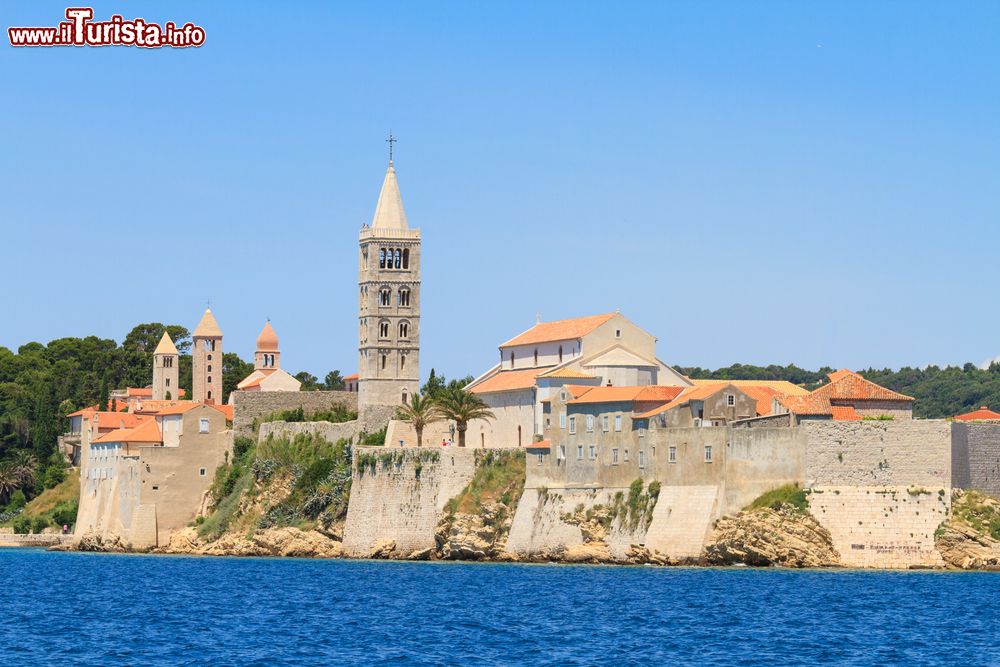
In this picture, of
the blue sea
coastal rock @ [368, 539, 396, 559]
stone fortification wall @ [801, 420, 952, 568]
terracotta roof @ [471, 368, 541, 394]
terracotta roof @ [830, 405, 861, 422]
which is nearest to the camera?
the blue sea

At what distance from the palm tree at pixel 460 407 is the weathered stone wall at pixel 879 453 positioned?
1992cm

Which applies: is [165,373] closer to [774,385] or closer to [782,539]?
[774,385]

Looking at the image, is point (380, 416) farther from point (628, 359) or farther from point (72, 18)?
point (72, 18)

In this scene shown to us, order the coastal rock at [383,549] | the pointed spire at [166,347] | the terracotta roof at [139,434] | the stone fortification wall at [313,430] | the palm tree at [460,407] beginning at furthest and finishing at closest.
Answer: the pointed spire at [166,347]
the terracotta roof at [139,434]
the stone fortification wall at [313,430]
the palm tree at [460,407]
the coastal rock at [383,549]

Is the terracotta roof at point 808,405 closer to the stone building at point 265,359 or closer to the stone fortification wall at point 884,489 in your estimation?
the stone fortification wall at point 884,489

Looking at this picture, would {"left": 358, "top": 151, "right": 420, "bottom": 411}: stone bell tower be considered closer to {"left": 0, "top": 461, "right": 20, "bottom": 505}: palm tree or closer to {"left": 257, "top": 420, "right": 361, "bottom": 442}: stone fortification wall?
{"left": 257, "top": 420, "right": 361, "bottom": 442}: stone fortification wall

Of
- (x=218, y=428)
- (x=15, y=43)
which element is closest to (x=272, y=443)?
(x=218, y=428)

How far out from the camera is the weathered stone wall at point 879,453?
6569 centimetres

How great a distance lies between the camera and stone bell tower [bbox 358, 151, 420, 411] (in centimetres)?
9038

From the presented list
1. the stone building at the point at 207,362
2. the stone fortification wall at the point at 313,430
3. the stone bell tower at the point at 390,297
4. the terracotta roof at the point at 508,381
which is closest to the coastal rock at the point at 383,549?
the stone fortification wall at the point at 313,430

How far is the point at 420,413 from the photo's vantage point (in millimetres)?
83375

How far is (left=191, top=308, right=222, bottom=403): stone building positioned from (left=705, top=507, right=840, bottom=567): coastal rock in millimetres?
56151

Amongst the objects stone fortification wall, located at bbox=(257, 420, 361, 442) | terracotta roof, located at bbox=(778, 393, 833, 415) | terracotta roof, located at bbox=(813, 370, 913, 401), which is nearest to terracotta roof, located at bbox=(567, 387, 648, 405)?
terracotta roof, located at bbox=(778, 393, 833, 415)

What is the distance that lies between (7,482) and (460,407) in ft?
133
